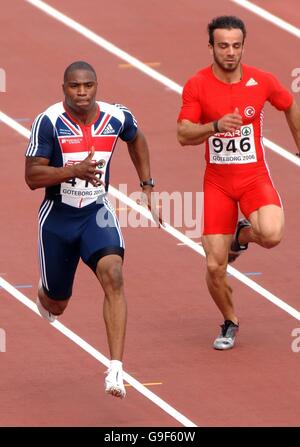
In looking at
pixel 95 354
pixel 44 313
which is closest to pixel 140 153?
pixel 44 313

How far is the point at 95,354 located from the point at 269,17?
9653 mm

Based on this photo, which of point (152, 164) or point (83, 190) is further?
point (152, 164)

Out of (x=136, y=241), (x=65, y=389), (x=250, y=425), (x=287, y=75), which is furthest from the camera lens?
(x=287, y=75)

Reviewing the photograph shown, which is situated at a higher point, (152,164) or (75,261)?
(152,164)

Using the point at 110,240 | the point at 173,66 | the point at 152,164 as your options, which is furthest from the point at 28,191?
the point at 110,240

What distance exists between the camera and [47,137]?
43.6 ft

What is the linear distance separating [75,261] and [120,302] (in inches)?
38.9

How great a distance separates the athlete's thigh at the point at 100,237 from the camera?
13.2 meters

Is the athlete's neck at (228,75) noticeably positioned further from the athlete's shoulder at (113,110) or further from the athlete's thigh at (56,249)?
the athlete's thigh at (56,249)

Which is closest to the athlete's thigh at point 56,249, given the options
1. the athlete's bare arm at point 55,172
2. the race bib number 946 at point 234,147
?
the athlete's bare arm at point 55,172

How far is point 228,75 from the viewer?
14.4m

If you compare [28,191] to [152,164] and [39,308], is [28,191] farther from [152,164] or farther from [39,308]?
[39,308]

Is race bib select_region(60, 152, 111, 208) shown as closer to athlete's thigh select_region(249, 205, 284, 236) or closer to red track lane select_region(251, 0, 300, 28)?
athlete's thigh select_region(249, 205, 284, 236)

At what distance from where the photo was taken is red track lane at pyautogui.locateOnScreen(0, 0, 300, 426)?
13.5 m
